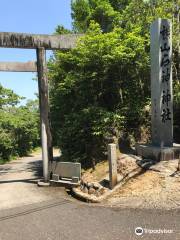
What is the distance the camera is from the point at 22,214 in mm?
8352

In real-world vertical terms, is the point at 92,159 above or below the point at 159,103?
below

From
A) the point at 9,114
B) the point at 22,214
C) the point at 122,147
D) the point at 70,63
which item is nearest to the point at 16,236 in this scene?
the point at 22,214

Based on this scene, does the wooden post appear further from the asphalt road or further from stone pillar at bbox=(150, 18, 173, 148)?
stone pillar at bbox=(150, 18, 173, 148)

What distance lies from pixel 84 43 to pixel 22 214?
7.46 meters

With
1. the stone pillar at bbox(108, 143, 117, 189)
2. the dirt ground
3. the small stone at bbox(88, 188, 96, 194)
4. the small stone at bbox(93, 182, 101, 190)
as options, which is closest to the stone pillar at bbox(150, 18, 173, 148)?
the dirt ground

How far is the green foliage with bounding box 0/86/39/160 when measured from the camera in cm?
2750

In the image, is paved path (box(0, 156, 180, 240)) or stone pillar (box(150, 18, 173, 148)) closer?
paved path (box(0, 156, 180, 240))

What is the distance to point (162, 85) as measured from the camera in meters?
11.0

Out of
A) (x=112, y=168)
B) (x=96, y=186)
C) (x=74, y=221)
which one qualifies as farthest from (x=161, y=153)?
(x=74, y=221)

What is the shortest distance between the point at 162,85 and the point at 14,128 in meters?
20.1

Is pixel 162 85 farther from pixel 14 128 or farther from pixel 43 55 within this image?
pixel 14 128

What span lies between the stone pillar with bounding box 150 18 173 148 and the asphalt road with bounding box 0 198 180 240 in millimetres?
3781

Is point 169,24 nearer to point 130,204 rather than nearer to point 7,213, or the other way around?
point 130,204

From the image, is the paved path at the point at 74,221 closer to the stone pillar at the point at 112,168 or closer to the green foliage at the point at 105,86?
the stone pillar at the point at 112,168
